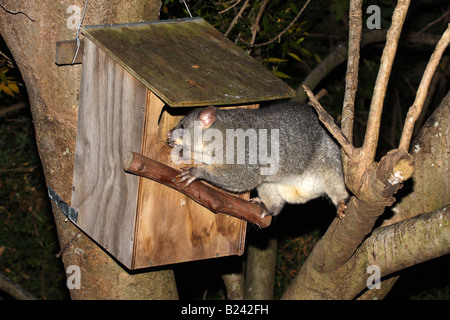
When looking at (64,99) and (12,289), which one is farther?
(12,289)

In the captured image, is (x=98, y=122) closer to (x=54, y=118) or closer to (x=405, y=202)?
(x=54, y=118)

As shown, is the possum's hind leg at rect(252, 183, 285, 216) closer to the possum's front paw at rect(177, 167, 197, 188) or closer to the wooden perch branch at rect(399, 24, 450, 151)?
the possum's front paw at rect(177, 167, 197, 188)

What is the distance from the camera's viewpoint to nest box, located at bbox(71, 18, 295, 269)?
10.2 feet

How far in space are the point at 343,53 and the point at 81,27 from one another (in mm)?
2795

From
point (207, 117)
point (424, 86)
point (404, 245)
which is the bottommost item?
point (404, 245)

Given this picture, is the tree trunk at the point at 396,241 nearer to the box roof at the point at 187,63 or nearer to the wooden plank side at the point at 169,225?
the wooden plank side at the point at 169,225

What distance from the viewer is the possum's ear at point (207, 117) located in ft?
11.8

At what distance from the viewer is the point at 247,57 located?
12.5 feet

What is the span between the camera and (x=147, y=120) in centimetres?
309

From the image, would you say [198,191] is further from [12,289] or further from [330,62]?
[330,62]

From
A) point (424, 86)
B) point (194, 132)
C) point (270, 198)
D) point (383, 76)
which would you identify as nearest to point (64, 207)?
point (194, 132)

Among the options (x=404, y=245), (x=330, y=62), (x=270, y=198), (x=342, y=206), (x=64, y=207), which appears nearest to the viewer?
(x=404, y=245)

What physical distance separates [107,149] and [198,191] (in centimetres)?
60

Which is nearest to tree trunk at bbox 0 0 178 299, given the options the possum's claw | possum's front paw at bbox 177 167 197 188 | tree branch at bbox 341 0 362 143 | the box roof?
the box roof
